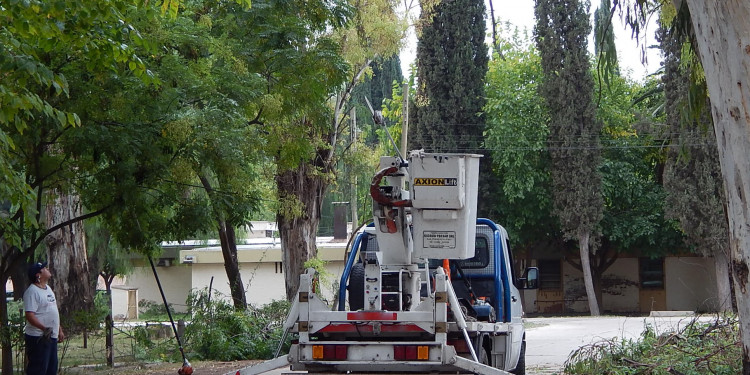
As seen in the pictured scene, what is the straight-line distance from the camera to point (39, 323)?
37.7 feet

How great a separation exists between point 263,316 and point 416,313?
38.6 feet

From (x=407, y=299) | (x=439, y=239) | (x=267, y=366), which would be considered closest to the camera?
(x=267, y=366)

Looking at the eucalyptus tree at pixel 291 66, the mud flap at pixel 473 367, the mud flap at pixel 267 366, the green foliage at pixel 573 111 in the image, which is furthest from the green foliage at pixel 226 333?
the green foliage at pixel 573 111

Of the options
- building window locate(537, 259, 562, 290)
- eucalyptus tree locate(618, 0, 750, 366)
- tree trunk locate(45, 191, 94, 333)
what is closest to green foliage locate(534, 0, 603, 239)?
building window locate(537, 259, 562, 290)

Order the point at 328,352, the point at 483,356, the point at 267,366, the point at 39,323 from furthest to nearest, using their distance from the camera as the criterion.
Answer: the point at 39,323, the point at 483,356, the point at 267,366, the point at 328,352

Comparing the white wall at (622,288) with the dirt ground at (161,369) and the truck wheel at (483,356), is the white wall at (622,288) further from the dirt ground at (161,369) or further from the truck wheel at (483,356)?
the truck wheel at (483,356)

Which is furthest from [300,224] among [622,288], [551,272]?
[622,288]

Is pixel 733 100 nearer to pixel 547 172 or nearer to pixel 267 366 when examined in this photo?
pixel 267 366

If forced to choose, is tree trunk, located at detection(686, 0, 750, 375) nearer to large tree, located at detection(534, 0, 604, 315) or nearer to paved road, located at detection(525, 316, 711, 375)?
paved road, located at detection(525, 316, 711, 375)

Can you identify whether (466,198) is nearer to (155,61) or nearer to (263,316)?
(155,61)

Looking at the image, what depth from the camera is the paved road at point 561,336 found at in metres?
16.3

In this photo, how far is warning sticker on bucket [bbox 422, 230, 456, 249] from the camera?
9.59 meters

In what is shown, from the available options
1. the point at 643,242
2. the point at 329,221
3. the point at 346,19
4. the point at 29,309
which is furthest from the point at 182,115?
the point at 329,221

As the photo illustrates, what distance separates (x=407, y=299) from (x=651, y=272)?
37.6 metres
